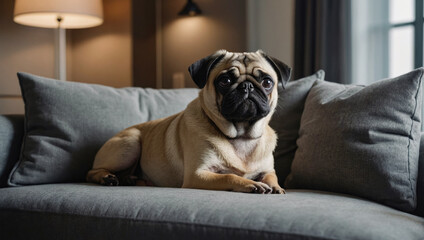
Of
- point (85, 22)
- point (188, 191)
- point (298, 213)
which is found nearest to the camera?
point (298, 213)

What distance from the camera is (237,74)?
67.6 inches

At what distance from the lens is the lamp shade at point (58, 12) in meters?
3.19

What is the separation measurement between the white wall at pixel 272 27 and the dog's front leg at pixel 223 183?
77.6 inches

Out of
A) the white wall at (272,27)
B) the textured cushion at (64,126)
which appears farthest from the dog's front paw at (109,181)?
the white wall at (272,27)

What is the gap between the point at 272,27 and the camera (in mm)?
3682

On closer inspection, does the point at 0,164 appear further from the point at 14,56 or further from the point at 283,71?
the point at 14,56

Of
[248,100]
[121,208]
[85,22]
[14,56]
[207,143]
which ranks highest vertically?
[85,22]

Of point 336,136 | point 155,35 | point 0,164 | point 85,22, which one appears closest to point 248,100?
point 336,136

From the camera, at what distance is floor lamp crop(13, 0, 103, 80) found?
10.5 feet

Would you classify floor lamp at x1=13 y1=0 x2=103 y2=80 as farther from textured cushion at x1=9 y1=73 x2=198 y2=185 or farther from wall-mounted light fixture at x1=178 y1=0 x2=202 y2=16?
textured cushion at x1=9 y1=73 x2=198 y2=185

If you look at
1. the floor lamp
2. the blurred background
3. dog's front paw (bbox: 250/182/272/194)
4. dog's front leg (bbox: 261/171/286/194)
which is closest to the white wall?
the blurred background

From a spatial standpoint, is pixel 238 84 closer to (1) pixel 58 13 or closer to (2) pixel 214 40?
(1) pixel 58 13

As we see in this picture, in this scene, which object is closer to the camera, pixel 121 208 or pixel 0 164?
pixel 121 208

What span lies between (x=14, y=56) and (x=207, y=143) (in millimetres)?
2577
